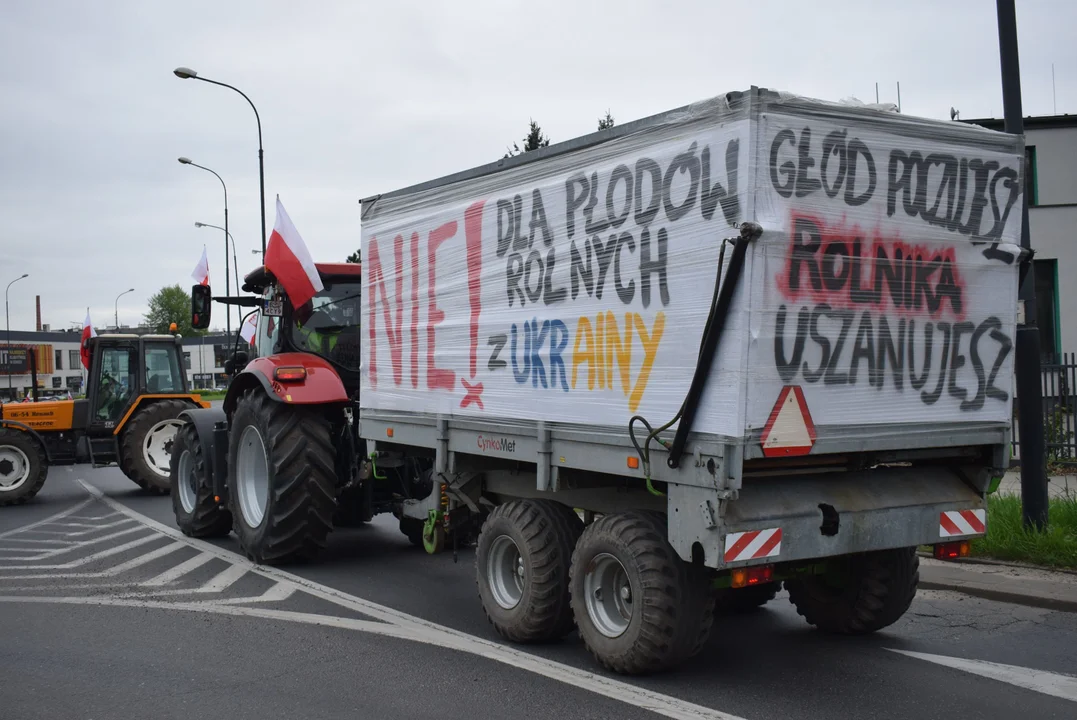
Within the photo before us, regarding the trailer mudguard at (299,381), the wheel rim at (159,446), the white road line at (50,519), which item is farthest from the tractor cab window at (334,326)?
the wheel rim at (159,446)

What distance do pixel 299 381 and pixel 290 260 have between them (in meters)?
1.06

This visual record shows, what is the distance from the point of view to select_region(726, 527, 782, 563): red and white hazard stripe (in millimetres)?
4820

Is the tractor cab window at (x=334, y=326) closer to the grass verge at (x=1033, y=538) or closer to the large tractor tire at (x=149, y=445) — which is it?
the grass verge at (x=1033, y=538)

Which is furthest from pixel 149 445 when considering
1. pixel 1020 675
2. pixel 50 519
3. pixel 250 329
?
pixel 1020 675

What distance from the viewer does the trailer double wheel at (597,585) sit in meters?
5.16

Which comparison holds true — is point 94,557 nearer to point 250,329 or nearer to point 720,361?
point 250,329

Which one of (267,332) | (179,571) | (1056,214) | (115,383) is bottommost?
(179,571)

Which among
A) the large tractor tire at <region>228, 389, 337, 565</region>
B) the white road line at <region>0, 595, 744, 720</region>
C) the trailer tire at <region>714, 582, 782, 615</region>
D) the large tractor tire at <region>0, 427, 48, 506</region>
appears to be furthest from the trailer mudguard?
the large tractor tire at <region>0, 427, 48, 506</region>

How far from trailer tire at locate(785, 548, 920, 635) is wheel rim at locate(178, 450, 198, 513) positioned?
7.03 metres

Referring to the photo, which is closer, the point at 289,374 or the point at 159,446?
the point at 289,374

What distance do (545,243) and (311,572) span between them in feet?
14.1

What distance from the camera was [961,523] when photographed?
18.5 feet

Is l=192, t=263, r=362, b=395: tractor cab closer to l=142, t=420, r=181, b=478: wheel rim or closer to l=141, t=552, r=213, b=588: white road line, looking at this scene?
l=141, t=552, r=213, b=588: white road line

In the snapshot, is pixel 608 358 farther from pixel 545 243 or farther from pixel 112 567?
pixel 112 567
